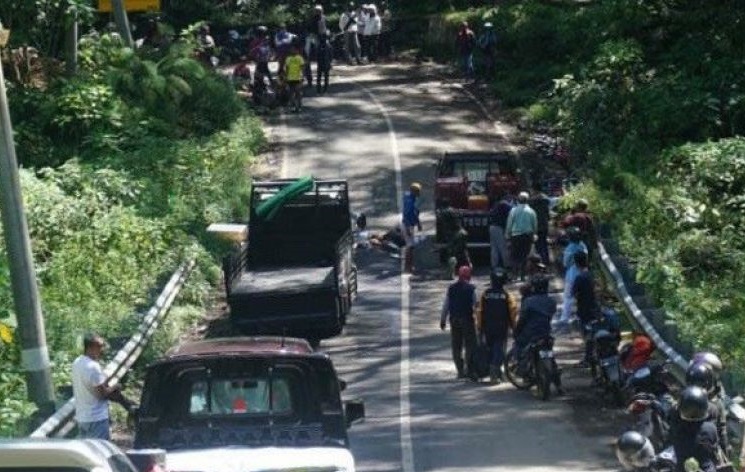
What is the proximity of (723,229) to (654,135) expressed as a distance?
7728mm

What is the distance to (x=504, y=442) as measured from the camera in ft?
65.3

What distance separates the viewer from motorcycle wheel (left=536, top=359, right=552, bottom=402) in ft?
71.4

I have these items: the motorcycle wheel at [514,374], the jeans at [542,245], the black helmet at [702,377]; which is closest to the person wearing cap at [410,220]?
the jeans at [542,245]

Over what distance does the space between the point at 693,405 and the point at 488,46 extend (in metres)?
36.4

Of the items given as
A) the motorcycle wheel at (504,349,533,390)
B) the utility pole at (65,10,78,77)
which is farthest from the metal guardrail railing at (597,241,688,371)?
the utility pole at (65,10,78,77)

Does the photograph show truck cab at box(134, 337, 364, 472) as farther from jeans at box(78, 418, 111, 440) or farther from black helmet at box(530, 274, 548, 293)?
black helmet at box(530, 274, 548, 293)

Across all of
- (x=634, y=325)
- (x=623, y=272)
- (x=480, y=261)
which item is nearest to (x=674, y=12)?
(x=480, y=261)

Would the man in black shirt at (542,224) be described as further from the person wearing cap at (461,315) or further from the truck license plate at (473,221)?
the person wearing cap at (461,315)

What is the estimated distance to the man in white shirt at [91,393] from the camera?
16.3 metres

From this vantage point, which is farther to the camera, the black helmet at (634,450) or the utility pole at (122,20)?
the utility pole at (122,20)

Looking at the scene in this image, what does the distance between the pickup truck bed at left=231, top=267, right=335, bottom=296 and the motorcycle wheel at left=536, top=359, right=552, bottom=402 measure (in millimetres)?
4277

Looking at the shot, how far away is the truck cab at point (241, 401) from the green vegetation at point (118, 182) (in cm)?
252

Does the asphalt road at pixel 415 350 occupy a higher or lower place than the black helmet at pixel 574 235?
lower

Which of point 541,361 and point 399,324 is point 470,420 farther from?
point 399,324
